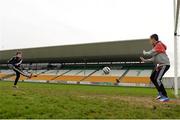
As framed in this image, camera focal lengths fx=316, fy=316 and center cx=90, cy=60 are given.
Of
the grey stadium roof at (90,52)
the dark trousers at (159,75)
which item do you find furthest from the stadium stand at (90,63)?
the dark trousers at (159,75)

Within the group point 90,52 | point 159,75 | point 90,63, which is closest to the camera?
point 159,75

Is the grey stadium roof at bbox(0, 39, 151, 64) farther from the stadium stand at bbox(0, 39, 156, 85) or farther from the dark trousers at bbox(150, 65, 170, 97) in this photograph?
the dark trousers at bbox(150, 65, 170, 97)

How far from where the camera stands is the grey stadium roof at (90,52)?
49125mm

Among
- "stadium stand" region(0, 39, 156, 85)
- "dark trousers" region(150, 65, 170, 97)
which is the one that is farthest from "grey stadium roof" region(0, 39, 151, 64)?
"dark trousers" region(150, 65, 170, 97)

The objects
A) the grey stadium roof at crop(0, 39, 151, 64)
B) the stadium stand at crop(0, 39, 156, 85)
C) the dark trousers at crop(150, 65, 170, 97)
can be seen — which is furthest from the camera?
the grey stadium roof at crop(0, 39, 151, 64)

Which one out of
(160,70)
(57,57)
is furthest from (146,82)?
(160,70)

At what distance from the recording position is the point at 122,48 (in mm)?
50094

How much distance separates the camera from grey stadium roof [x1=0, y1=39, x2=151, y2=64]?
49.1 metres

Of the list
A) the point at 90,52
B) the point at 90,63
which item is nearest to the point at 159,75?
the point at 90,52

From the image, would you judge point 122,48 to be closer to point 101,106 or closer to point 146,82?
point 146,82

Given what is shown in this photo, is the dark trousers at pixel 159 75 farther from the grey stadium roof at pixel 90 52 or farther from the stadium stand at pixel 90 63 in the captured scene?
the grey stadium roof at pixel 90 52

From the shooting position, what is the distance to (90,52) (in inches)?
2130

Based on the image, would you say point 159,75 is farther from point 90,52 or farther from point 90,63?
point 90,63

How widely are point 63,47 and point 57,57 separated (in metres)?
3.64
